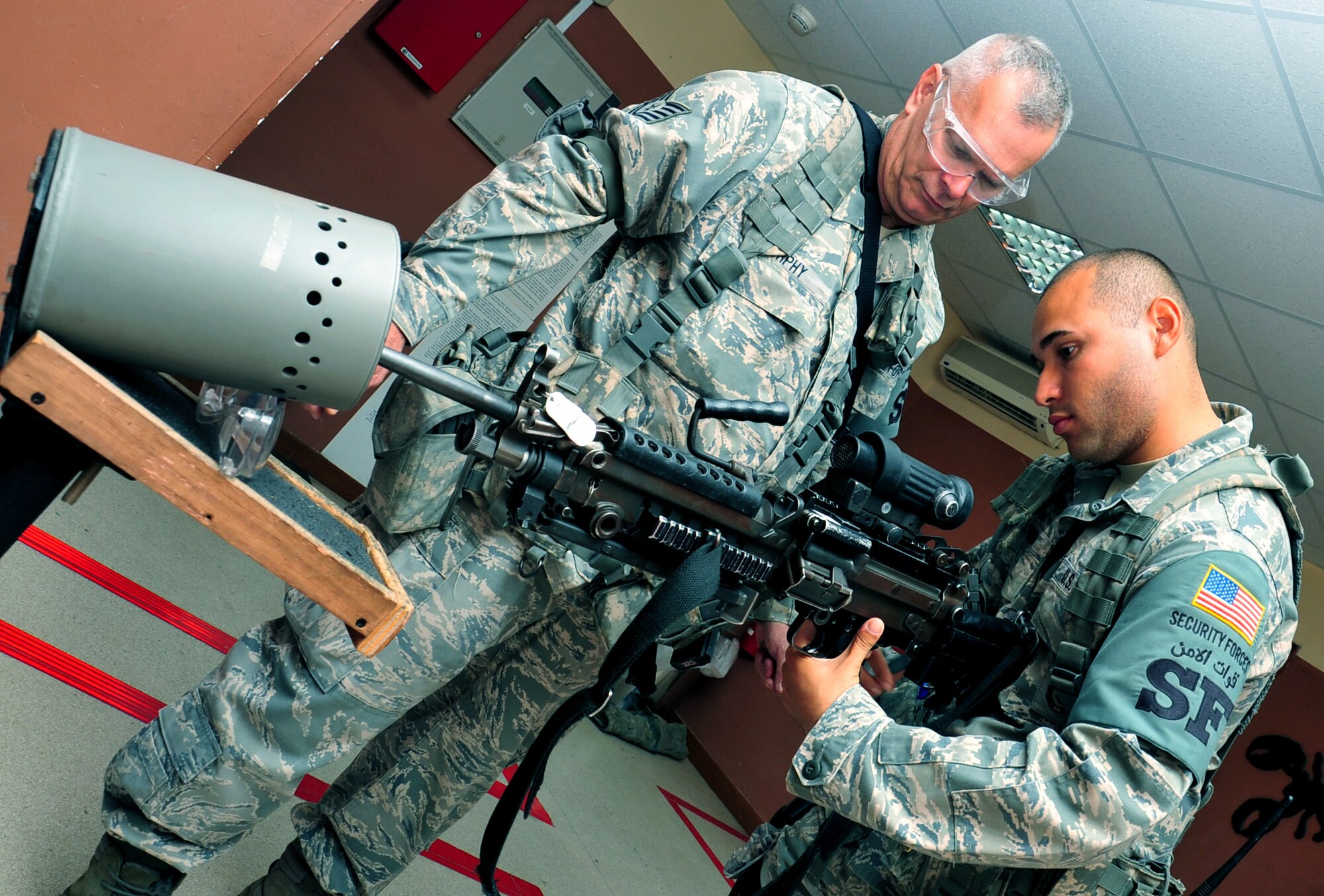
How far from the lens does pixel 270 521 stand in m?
0.96

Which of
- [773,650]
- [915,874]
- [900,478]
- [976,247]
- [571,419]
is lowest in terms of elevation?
[976,247]

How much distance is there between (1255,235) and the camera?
8.45 feet

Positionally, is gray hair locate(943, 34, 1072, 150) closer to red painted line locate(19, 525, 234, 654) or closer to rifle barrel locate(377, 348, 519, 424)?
rifle barrel locate(377, 348, 519, 424)

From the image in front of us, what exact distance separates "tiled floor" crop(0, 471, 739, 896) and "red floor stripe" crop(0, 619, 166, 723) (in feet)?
0.06

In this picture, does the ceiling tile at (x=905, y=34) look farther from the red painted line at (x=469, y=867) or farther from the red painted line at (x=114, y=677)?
the red painted line at (x=469, y=867)

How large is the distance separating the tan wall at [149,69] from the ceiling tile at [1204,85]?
189 centimetres

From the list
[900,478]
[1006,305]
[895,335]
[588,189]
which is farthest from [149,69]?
[1006,305]

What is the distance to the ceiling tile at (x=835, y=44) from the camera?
3.55m

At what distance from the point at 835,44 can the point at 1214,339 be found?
1807mm

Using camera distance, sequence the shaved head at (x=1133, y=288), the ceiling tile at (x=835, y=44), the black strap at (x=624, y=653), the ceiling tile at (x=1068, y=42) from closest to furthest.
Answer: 1. the black strap at (x=624, y=653)
2. the shaved head at (x=1133, y=288)
3. the ceiling tile at (x=1068, y=42)
4. the ceiling tile at (x=835, y=44)

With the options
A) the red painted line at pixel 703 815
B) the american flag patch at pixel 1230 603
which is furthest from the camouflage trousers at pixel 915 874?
the red painted line at pixel 703 815

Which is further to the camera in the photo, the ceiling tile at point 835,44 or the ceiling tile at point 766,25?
the ceiling tile at point 766,25

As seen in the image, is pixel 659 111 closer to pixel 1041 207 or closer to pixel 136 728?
pixel 136 728

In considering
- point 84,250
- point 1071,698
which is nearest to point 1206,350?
point 1071,698
